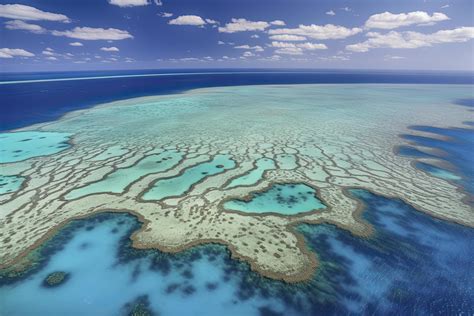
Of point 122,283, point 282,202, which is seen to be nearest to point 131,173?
point 122,283

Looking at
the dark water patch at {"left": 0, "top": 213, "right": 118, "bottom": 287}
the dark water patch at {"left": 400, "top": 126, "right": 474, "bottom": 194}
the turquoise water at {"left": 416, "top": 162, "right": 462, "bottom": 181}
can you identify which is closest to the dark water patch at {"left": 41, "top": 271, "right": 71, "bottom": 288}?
the dark water patch at {"left": 0, "top": 213, "right": 118, "bottom": 287}

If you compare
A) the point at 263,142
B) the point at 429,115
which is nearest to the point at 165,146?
the point at 263,142

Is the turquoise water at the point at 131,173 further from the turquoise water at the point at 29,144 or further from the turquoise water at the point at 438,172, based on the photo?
the turquoise water at the point at 438,172

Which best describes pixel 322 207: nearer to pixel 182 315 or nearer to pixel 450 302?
pixel 450 302

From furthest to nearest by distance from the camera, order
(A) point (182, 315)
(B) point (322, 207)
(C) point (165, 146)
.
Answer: (C) point (165, 146), (B) point (322, 207), (A) point (182, 315)

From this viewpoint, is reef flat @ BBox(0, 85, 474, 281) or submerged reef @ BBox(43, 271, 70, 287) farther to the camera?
reef flat @ BBox(0, 85, 474, 281)

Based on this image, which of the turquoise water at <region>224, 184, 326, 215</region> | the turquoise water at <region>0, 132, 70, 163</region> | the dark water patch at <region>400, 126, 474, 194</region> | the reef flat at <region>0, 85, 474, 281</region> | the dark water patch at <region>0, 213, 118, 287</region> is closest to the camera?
the dark water patch at <region>0, 213, 118, 287</region>

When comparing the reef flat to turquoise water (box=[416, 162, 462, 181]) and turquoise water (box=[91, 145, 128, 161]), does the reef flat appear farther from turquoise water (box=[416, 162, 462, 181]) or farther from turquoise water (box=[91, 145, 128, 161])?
turquoise water (box=[416, 162, 462, 181])
